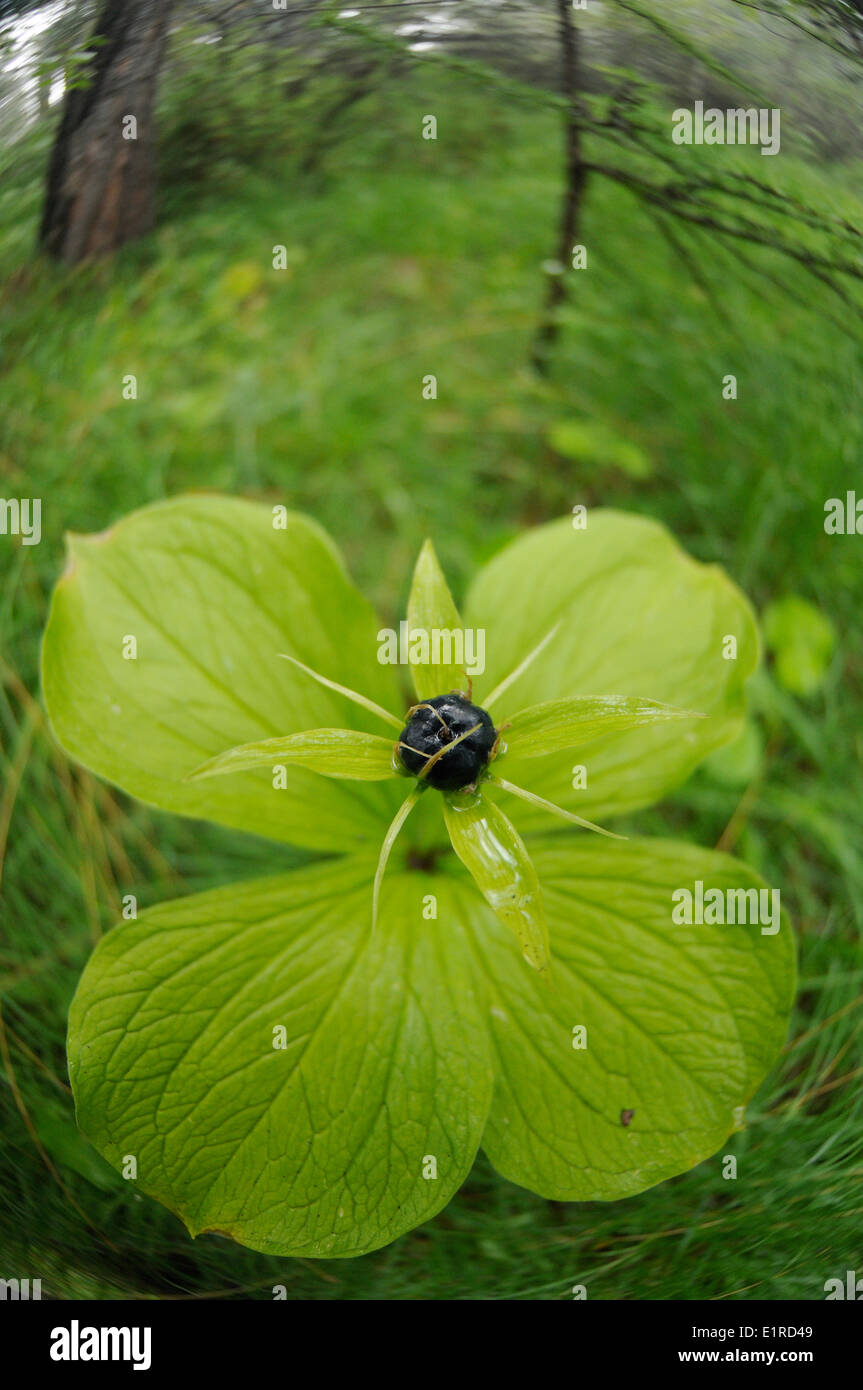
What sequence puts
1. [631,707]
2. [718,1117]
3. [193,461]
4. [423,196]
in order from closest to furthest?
1. [631,707]
2. [718,1117]
3. [423,196]
4. [193,461]

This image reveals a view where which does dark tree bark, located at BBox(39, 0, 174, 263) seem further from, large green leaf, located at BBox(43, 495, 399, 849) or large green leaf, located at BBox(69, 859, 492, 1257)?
large green leaf, located at BBox(69, 859, 492, 1257)

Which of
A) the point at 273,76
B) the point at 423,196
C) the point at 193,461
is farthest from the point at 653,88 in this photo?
the point at 193,461

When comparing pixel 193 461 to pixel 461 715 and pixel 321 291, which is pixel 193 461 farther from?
pixel 461 715

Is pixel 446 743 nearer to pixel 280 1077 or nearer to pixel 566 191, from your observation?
pixel 280 1077

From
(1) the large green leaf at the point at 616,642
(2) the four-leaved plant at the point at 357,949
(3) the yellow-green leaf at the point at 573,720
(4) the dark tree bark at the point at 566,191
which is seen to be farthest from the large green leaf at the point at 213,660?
(4) the dark tree bark at the point at 566,191

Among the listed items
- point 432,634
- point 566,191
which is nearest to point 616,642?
point 432,634

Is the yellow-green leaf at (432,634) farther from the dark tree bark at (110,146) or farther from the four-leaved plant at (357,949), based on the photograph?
the dark tree bark at (110,146)

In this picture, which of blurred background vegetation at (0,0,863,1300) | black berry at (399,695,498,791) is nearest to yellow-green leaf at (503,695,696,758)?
black berry at (399,695,498,791)
